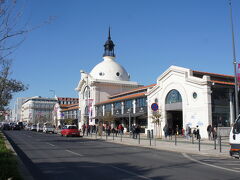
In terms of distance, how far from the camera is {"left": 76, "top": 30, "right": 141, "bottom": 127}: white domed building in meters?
61.7

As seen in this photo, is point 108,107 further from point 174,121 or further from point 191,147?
point 191,147

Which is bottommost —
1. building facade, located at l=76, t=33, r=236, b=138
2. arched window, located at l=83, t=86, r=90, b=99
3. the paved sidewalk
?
the paved sidewalk

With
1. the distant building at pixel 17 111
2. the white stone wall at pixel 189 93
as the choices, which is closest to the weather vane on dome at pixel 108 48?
the white stone wall at pixel 189 93

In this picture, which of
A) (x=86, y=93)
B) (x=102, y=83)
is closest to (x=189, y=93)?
(x=102, y=83)

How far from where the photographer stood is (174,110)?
34.9 meters

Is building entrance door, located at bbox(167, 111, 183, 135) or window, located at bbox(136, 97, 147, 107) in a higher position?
window, located at bbox(136, 97, 147, 107)

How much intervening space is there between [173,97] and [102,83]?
30.3 metres

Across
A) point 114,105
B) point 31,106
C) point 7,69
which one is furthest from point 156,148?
point 31,106

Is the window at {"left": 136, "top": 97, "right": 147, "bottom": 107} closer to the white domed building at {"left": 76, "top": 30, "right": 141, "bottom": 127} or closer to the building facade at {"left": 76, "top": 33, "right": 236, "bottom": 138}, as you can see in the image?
the building facade at {"left": 76, "top": 33, "right": 236, "bottom": 138}

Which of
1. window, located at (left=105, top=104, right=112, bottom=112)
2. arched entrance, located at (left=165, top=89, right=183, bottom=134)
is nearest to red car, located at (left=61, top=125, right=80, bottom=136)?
arched entrance, located at (left=165, top=89, right=183, bottom=134)

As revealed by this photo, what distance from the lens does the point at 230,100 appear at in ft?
102

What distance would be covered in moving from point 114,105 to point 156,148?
32067 millimetres

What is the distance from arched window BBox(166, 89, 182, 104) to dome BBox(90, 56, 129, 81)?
31.6 m

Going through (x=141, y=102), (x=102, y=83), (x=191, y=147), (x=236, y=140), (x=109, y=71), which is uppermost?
(x=109, y=71)
